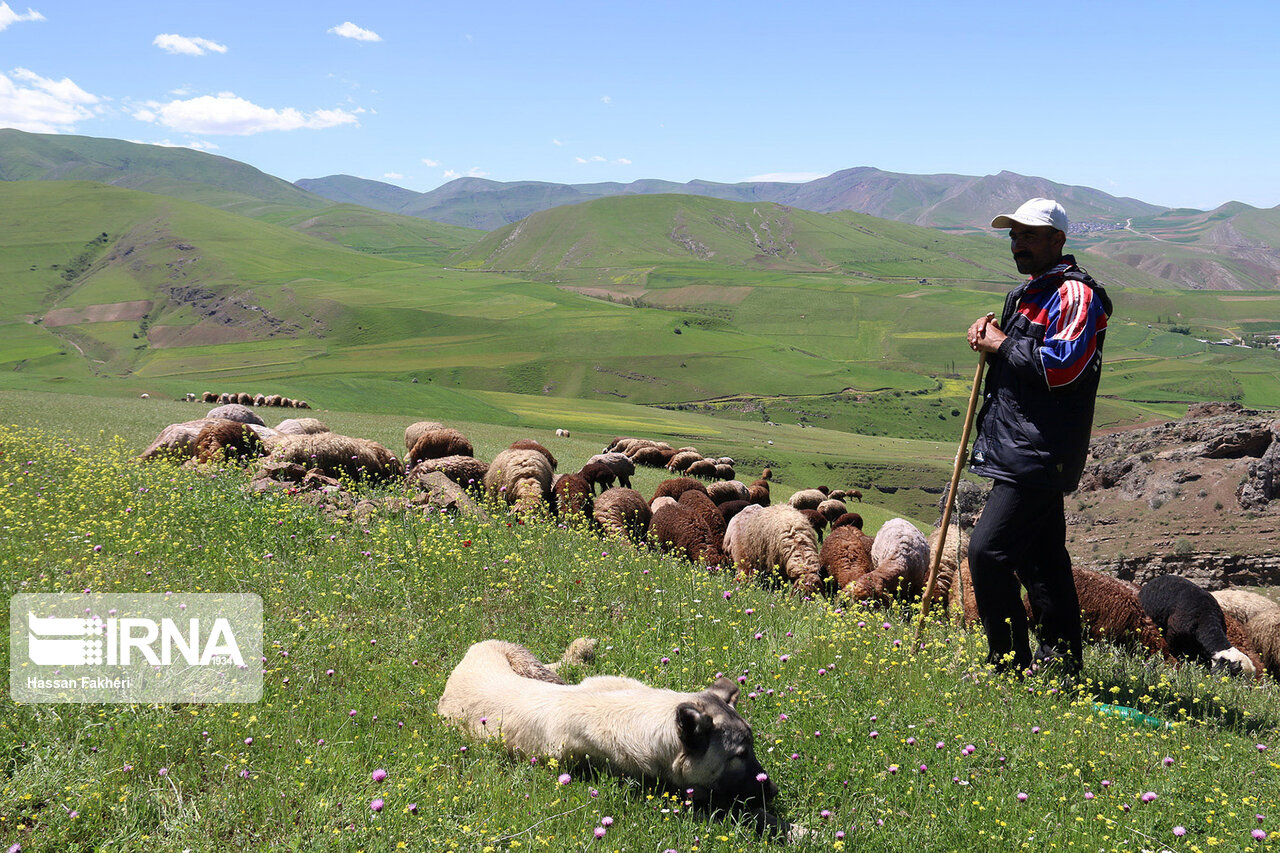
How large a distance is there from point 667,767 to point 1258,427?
27714 mm

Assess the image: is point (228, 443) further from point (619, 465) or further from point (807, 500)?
point (807, 500)

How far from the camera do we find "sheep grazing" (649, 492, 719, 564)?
A: 12387mm

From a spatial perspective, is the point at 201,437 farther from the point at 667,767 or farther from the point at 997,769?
the point at 997,769

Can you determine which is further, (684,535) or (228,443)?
(228,443)

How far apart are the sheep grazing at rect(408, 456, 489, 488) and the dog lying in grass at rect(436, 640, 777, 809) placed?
10.5m

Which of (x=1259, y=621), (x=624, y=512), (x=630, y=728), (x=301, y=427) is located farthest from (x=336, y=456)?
(x=1259, y=621)

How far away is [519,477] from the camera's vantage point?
1518 centimetres

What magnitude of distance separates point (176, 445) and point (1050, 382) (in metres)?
15.1

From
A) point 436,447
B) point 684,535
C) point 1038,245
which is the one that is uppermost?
point 1038,245

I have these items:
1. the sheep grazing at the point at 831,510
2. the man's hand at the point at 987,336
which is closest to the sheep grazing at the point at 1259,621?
the man's hand at the point at 987,336

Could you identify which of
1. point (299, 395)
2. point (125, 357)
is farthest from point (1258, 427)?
point (125, 357)

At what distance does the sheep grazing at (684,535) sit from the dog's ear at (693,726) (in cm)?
775

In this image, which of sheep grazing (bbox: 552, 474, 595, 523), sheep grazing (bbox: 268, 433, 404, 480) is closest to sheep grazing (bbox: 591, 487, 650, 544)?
sheep grazing (bbox: 552, 474, 595, 523)

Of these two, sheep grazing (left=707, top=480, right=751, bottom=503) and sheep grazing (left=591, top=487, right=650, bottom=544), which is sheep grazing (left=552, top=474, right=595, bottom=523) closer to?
sheep grazing (left=591, top=487, right=650, bottom=544)
